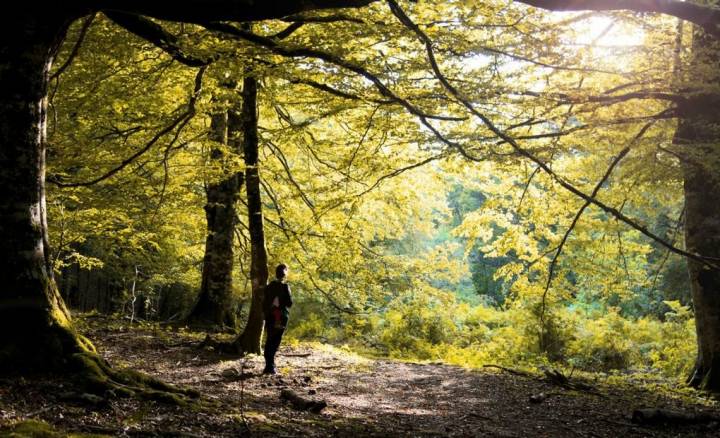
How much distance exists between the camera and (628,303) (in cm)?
2747

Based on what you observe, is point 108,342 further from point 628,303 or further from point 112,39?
point 628,303

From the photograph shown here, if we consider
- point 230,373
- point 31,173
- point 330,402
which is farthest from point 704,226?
point 31,173

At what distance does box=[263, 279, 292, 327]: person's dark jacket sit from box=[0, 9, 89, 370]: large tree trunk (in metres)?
3.99

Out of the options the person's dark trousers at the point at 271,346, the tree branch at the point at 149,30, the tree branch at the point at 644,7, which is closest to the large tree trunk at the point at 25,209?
the tree branch at the point at 149,30

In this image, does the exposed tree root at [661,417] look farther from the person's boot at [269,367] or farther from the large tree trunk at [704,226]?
the person's boot at [269,367]

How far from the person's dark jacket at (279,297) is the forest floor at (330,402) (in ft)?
2.82

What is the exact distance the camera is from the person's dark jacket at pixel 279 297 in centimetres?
838

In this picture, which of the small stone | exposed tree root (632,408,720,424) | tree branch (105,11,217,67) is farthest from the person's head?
exposed tree root (632,408,720,424)

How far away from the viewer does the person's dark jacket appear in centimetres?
838

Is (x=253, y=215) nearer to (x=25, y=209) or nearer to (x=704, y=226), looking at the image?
(x=25, y=209)

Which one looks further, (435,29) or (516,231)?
(516,231)

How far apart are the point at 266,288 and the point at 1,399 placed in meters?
4.95

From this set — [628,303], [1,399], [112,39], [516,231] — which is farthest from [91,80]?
[628,303]

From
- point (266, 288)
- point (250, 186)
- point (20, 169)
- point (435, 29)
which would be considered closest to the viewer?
point (20, 169)
